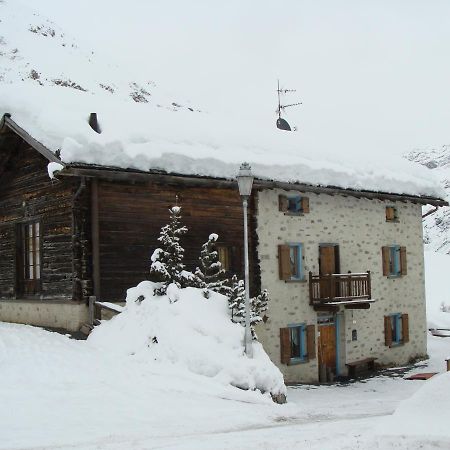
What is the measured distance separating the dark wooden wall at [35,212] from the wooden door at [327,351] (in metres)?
8.24

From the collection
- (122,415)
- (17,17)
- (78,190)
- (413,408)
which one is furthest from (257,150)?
(17,17)

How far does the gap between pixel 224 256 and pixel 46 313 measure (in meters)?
4.88

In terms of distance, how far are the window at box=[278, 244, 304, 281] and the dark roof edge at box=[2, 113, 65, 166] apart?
7289 mm

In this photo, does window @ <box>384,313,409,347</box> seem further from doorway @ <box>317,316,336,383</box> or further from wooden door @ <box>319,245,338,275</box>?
wooden door @ <box>319,245,338,275</box>

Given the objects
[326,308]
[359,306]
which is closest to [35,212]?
[326,308]

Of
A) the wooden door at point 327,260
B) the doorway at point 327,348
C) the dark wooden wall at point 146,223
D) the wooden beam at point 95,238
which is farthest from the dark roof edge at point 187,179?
the doorway at point 327,348

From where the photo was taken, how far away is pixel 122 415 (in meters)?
10.1

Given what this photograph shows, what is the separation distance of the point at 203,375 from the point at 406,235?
13.9 metres

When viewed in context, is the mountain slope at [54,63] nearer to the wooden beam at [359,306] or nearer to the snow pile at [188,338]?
the wooden beam at [359,306]

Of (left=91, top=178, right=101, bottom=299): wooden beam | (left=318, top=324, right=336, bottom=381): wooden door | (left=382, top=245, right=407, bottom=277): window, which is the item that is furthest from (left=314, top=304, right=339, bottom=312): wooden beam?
(left=91, top=178, right=101, bottom=299): wooden beam

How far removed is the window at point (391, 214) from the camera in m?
23.6

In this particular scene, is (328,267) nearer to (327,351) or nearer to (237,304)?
(327,351)

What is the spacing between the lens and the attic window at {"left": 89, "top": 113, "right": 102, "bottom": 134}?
1638cm

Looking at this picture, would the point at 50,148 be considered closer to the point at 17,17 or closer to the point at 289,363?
the point at 289,363
